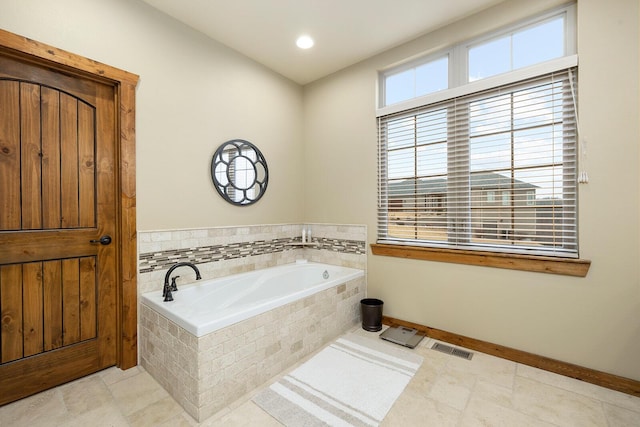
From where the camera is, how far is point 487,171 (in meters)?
2.39

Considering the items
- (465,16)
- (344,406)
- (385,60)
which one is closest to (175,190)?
(344,406)

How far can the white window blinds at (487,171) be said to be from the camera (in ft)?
6.88

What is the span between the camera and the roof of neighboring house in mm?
2305

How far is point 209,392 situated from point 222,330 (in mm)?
344

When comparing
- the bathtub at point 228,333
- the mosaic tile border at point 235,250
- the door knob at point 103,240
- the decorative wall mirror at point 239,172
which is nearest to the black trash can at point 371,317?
the bathtub at point 228,333

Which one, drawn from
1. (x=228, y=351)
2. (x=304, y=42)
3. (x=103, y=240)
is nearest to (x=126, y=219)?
(x=103, y=240)

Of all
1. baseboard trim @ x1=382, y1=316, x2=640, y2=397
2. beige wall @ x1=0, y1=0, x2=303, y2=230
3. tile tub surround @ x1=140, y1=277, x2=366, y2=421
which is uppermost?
beige wall @ x1=0, y1=0, x2=303, y2=230

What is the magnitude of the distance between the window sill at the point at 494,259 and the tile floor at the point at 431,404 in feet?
2.51

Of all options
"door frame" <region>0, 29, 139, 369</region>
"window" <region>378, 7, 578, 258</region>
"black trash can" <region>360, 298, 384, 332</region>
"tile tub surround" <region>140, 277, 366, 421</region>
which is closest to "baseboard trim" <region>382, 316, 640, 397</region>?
"black trash can" <region>360, 298, 384, 332</region>

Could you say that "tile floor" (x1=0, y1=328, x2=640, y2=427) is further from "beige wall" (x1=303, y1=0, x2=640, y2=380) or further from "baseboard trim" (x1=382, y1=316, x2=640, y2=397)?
"beige wall" (x1=303, y1=0, x2=640, y2=380)

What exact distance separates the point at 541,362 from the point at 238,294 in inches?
100

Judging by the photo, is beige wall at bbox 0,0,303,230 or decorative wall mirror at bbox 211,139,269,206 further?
decorative wall mirror at bbox 211,139,269,206

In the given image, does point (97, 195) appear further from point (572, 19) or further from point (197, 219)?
point (572, 19)

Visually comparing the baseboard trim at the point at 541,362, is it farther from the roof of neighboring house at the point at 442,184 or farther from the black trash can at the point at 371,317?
the roof of neighboring house at the point at 442,184
